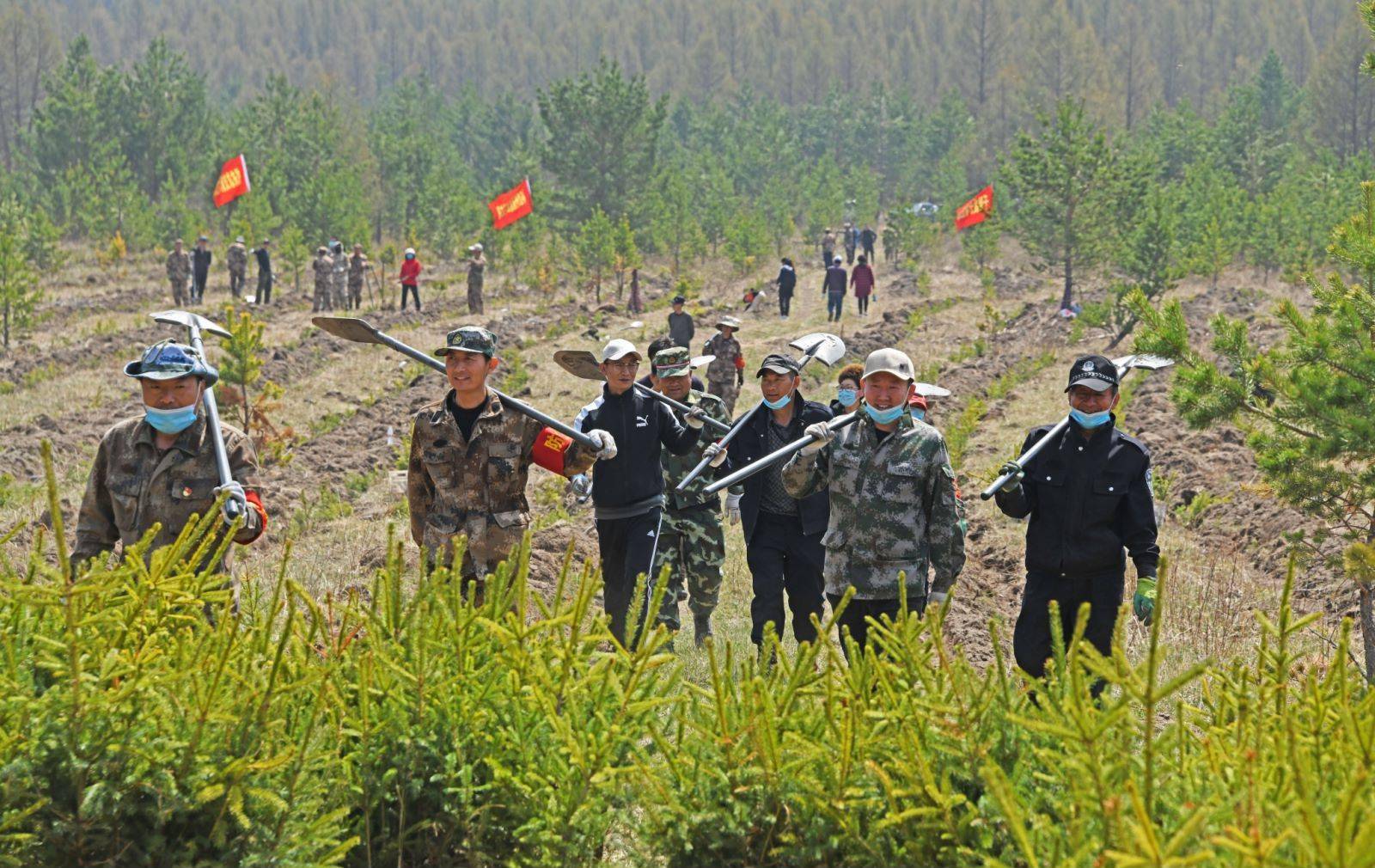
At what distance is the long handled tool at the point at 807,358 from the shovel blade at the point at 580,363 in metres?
0.77

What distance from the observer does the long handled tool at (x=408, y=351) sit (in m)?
5.48

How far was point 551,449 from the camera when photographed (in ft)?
18.0

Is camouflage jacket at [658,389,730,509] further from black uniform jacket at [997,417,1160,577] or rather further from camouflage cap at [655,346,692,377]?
black uniform jacket at [997,417,1160,577]

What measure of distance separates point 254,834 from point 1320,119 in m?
75.0

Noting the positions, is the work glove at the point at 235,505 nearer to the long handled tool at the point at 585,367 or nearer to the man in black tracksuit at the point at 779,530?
the long handled tool at the point at 585,367

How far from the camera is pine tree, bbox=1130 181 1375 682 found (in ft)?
21.1

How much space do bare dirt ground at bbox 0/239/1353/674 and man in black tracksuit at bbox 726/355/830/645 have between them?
599 millimetres

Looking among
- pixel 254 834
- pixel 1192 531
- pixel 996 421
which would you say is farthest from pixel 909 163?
pixel 254 834

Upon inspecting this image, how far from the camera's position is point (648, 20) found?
146 metres

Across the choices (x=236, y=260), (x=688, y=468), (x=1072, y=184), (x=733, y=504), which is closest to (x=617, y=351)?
(x=733, y=504)

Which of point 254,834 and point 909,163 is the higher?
point 254,834

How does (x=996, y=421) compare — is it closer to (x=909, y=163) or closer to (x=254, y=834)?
(x=254, y=834)

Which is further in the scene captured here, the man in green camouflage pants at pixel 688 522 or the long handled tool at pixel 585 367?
the man in green camouflage pants at pixel 688 522

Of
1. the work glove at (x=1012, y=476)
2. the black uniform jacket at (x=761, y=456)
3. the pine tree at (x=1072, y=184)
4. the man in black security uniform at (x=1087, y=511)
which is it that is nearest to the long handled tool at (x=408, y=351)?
the black uniform jacket at (x=761, y=456)
